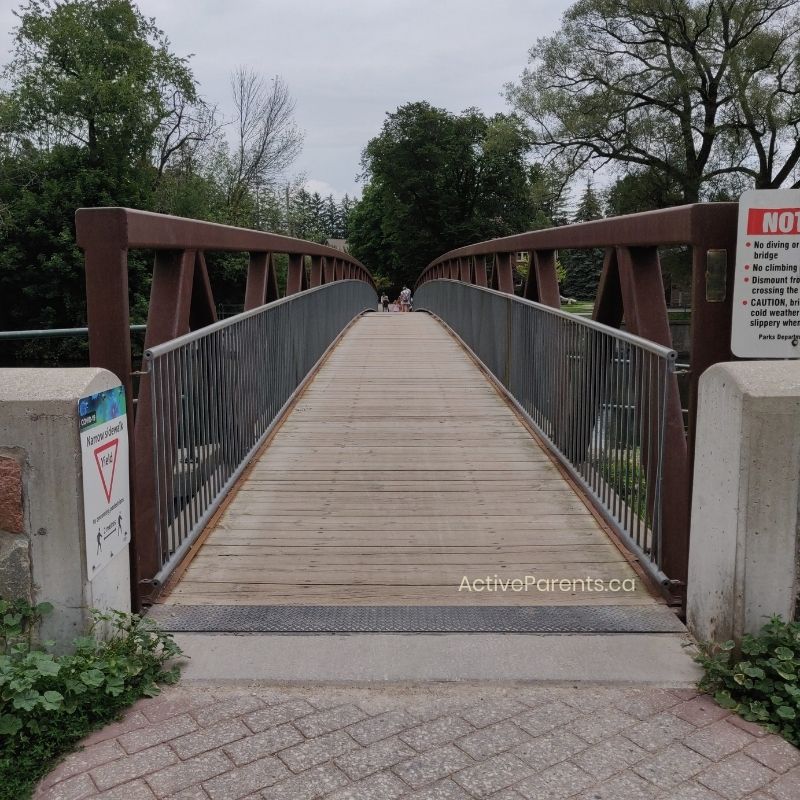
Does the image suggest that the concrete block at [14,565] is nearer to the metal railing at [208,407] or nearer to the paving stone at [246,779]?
the metal railing at [208,407]

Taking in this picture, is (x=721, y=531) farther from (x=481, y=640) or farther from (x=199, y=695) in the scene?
(x=199, y=695)

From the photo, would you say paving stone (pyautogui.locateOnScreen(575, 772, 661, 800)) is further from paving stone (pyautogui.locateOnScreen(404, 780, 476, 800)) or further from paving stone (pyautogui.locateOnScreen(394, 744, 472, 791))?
paving stone (pyautogui.locateOnScreen(394, 744, 472, 791))

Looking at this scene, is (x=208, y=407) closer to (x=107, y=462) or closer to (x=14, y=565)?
(x=107, y=462)

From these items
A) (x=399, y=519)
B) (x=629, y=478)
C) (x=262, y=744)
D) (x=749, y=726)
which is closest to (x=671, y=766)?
(x=749, y=726)

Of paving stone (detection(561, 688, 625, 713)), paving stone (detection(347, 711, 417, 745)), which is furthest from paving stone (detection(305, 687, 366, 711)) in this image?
paving stone (detection(561, 688, 625, 713))

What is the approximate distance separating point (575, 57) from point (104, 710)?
109 ft

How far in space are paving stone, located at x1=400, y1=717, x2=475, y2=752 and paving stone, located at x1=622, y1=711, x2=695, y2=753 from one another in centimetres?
52

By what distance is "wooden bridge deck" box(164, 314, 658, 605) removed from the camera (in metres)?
4.11

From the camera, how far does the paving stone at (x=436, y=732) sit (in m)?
2.78

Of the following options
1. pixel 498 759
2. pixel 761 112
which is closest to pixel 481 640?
pixel 498 759

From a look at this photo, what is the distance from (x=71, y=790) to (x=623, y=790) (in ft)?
5.10

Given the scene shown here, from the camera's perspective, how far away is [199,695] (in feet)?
10.1

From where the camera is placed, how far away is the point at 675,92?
30484 mm

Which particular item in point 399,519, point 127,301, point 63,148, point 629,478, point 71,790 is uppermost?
point 63,148
